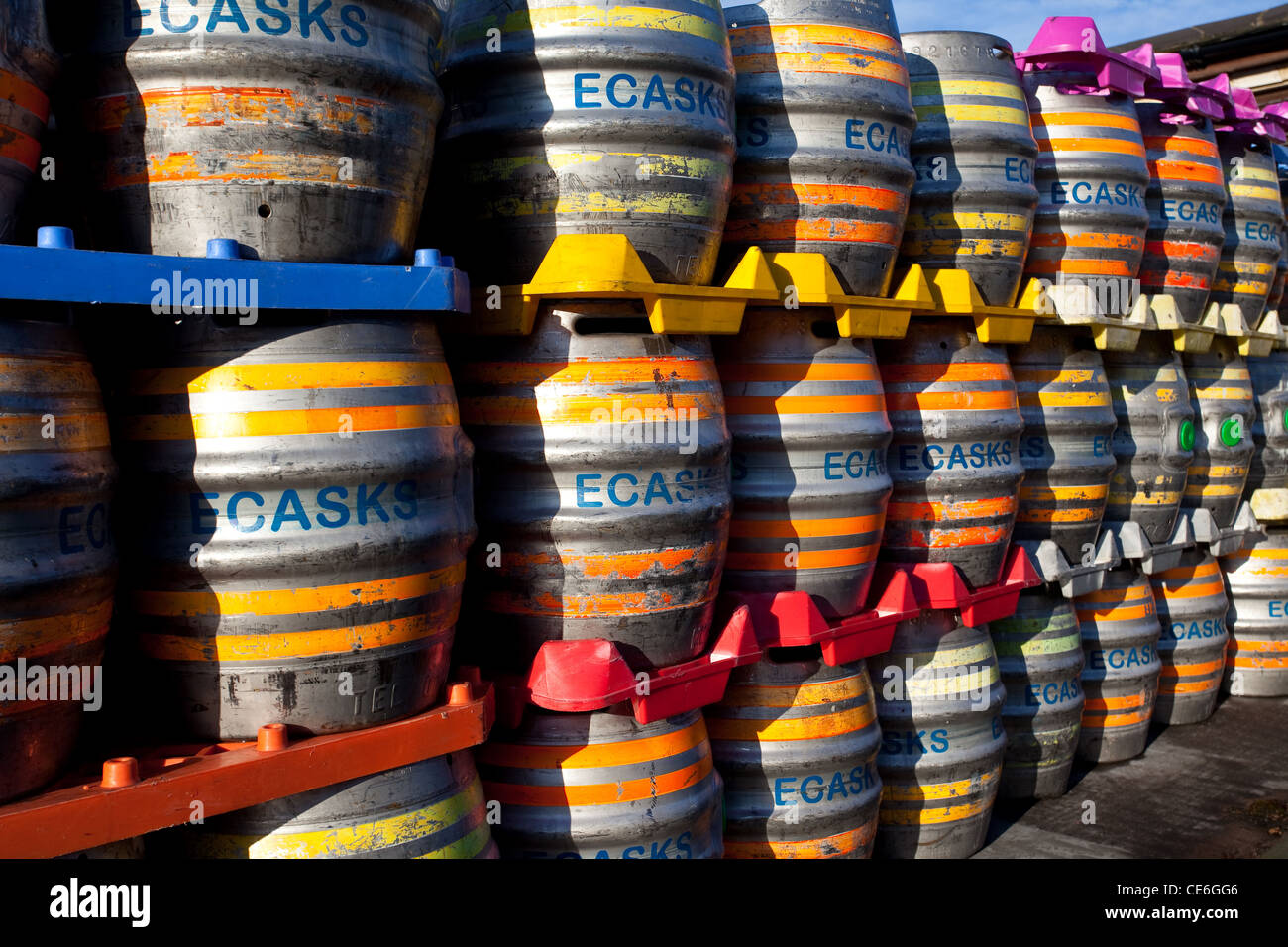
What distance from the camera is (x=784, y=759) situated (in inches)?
183

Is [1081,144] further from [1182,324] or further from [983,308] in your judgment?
[983,308]

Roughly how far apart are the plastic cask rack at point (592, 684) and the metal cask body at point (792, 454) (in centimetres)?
69

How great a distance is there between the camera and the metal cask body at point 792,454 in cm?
457

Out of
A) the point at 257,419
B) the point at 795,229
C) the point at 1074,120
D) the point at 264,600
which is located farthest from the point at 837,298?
the point at 1074,120

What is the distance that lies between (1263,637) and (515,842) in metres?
6.40

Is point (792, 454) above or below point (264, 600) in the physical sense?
above

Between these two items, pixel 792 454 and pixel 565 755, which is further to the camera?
pixel 792 454

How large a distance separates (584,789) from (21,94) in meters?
2.50

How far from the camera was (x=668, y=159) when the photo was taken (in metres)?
3.84

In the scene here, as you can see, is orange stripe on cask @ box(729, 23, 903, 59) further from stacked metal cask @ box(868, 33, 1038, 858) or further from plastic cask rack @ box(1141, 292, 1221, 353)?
plastic cask rack @ box(1141, 292, 1221, 353)

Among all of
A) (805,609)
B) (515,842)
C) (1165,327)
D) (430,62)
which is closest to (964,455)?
(805,609)

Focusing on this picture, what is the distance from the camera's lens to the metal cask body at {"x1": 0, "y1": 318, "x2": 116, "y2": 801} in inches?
100

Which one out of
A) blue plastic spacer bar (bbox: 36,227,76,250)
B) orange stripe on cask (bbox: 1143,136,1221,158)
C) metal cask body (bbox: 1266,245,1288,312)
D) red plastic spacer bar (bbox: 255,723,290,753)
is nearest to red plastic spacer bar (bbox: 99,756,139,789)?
red plastic spacer bar (bbox: 255,723,290,753)

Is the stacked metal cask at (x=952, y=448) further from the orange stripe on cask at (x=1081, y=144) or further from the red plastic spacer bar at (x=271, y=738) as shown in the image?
the red plastic spacer bar at (x=271, y=738)
